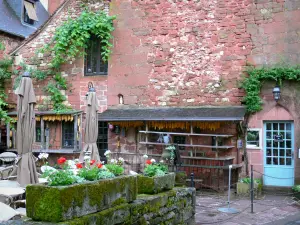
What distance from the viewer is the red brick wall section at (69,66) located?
45.6ft

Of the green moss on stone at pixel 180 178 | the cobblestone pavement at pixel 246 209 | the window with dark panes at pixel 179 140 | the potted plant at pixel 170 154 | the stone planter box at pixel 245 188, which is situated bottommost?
the cobblestone pavement at pixel 246 209

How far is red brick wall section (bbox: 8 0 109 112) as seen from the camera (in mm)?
13891

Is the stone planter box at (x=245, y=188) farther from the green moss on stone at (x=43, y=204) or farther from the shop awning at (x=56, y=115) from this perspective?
Result: the green moss on stone at (x=43, y=204)

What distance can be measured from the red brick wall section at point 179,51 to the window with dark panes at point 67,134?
6.05 feet

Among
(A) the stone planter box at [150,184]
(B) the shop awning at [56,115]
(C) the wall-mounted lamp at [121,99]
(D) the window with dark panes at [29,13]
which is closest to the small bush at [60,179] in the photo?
(A) the stone planter box at [150,184]

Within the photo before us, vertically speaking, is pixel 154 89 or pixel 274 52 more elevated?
pixel 274 52

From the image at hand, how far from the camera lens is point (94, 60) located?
1415 cm

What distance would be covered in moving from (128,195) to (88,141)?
571 cm

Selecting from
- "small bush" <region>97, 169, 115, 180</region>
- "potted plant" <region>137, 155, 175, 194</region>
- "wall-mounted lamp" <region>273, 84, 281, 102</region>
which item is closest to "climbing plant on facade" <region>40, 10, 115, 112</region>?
"wall-mounted lamp" <region>273, 84, 281, 102</region>

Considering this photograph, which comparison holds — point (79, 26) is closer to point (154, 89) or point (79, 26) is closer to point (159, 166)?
point (154, 89)

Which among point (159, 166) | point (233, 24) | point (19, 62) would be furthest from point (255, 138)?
point (19, 62)

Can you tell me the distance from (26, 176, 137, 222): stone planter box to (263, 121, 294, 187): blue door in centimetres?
774

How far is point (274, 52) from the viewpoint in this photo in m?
11.4

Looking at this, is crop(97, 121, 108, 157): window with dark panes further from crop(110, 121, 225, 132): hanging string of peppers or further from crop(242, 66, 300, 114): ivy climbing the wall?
crop(242, 66, 300, 114): ivy climbing the wall
